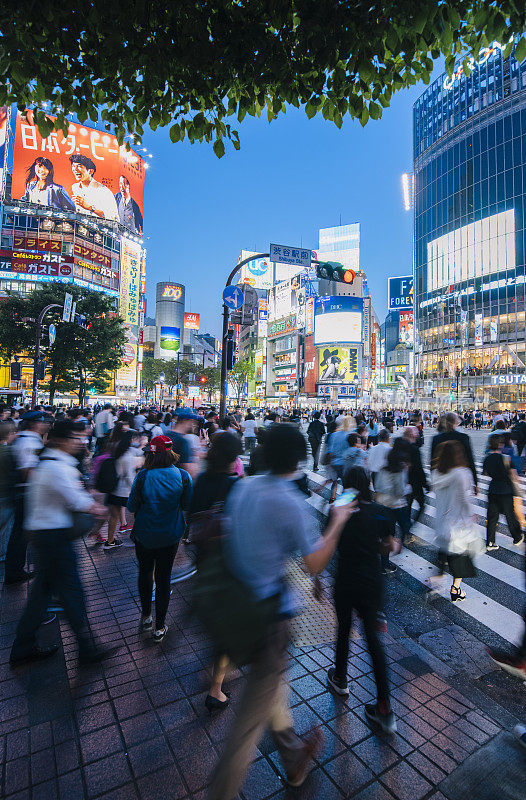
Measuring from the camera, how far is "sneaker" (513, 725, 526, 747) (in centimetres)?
268

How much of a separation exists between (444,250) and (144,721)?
3023 inches

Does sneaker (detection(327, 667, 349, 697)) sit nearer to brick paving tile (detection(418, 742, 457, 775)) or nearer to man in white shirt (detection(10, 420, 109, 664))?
brick paving tile (detection(418, 742, 457, 775))

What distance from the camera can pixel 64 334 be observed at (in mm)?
26234

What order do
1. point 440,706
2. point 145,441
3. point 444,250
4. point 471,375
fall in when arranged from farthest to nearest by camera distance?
point 444,250 < point 471,375 < point 145,441 < point 440,706

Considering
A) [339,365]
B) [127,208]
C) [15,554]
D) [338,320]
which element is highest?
[127,208]

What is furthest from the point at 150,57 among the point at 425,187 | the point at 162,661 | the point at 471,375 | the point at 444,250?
the point at 425,187

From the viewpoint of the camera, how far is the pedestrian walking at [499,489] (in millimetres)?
6057

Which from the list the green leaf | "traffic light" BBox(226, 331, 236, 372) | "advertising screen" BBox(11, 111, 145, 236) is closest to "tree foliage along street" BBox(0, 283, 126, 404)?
"traffic light" BBox(226, 331, 236, 372)

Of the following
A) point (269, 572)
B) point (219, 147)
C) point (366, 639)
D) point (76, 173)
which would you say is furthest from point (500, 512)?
point (76, 173)

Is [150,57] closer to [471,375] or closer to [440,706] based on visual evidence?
[440,706]

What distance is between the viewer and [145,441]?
8.02 metres

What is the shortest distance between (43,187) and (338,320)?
5547 centimetres

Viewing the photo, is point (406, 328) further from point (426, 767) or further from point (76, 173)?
point (426, 767)

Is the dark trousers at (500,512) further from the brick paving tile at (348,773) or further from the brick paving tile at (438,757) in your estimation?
the brick paving tile at (348,773)
